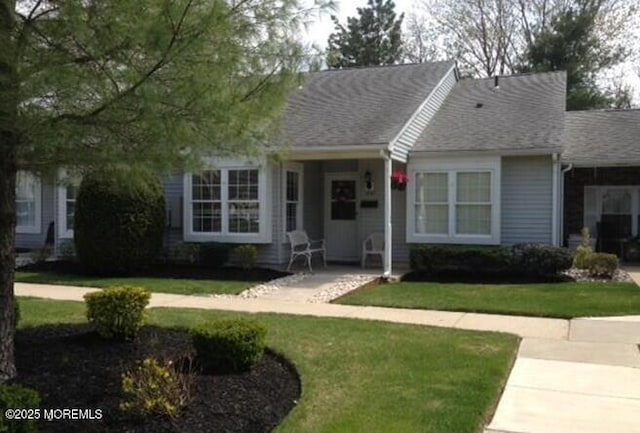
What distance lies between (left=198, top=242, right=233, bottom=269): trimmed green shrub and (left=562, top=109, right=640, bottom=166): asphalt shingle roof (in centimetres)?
871

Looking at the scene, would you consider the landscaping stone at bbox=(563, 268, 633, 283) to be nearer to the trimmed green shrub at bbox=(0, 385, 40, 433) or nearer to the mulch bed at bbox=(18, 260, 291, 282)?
the mulch bed at bbox=(18, 260, 291, 282)

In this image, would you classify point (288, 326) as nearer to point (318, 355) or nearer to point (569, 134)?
point (318, 355)

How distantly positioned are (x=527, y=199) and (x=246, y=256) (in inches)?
248

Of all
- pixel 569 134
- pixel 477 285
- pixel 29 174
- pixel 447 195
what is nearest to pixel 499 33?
pixel 569 134

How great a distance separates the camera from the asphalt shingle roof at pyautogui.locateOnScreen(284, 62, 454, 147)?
1312 centimetres

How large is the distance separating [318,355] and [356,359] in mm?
392

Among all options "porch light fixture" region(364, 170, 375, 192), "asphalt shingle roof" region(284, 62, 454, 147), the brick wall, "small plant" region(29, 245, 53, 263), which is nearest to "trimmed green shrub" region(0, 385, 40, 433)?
"asphalt shingle roof" region(284, 62, 454, 147)

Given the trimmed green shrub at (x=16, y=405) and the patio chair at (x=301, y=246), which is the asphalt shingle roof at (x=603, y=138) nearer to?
the patio chair at (x=301, y=246)

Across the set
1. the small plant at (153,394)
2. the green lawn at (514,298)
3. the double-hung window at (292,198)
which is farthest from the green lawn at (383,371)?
the double-hung window at (292,198)

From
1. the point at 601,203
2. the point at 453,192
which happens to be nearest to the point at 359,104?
the point at 453,192

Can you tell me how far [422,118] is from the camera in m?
15.2

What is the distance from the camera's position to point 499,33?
1334 inches

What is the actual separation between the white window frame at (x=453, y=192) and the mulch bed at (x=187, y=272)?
331 centimetres

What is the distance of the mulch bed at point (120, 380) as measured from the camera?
446cm
